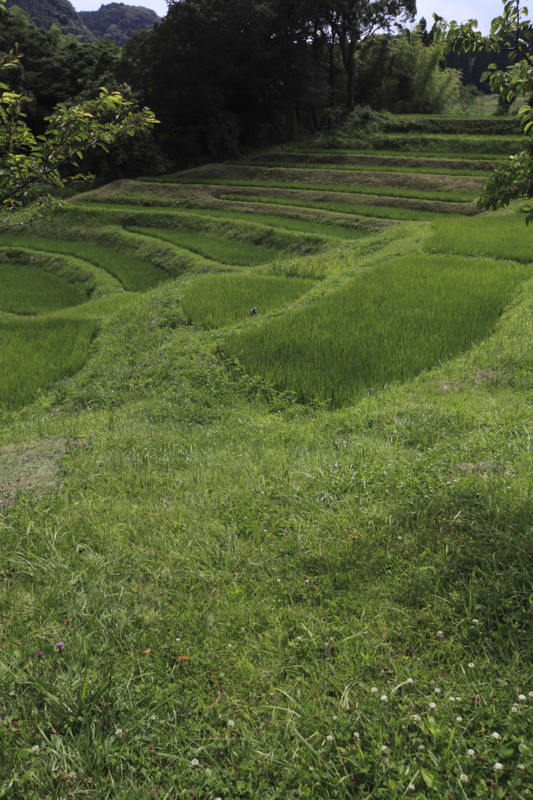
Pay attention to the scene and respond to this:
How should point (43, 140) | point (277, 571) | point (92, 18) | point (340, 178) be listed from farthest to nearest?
point (92, 18), point (340, 178), point (43, 140), point (277, 571)

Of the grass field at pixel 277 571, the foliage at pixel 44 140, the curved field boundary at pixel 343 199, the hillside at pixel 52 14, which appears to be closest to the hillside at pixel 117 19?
the hillside at pixel 52 14

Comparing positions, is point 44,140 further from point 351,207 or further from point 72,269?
point 351,207

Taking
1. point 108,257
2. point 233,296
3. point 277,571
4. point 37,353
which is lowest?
point 37,353

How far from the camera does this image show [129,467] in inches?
166

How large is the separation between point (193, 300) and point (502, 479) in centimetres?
778

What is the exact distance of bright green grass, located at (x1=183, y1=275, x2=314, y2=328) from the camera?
30.4ft

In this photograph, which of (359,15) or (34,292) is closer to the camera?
(34,292)

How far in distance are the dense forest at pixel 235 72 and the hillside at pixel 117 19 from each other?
10673 cm

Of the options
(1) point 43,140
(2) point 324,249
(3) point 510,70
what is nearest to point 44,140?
(1) point 43,140

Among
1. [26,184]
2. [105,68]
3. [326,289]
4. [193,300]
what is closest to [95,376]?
[193,300]

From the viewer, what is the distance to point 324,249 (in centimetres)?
1530

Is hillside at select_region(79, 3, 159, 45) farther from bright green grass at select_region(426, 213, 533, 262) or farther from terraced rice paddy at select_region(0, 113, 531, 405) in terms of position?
bright green grass at select_region(426, 213, 533, 262)

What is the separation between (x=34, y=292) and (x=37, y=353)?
24.1 ft

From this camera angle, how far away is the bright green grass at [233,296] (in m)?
9.27
